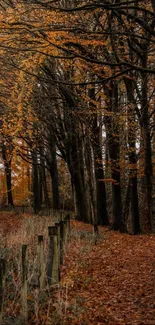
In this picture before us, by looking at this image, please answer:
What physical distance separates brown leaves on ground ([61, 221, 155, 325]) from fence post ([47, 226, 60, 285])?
25 cm

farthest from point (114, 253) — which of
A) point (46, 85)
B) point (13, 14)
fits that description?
point (46, 85)

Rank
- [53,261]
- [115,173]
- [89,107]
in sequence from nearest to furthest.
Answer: [53,261], [89,107], [115,173]

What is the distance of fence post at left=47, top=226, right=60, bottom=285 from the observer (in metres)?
6.91

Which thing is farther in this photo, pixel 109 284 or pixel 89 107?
pixel 89 107

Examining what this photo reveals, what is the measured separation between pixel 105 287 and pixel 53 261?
3.99 feet

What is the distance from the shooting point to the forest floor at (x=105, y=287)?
5.55 metres

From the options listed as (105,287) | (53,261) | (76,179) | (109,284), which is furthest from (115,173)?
(53,261)

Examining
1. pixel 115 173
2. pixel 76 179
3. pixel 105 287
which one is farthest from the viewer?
pixel 76 179

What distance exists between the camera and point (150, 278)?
313 inches

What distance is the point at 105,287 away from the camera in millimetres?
7387

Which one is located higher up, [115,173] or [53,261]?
[115,173]

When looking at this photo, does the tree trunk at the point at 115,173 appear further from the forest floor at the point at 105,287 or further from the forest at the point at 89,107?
the forest floor at the point at 105,287

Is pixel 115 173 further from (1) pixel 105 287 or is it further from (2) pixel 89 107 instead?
(1) pixel 105 287

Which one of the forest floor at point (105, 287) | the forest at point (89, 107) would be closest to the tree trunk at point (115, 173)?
the forest at point (89, 107)
